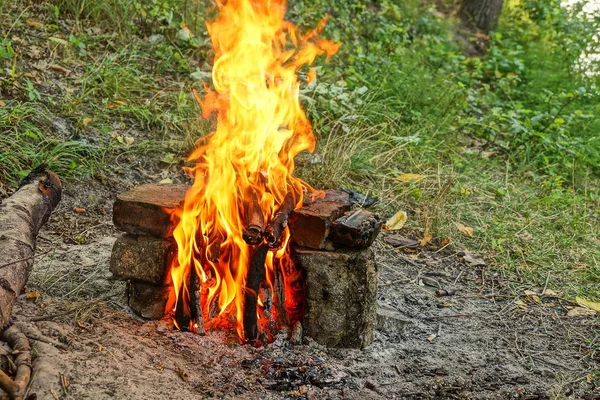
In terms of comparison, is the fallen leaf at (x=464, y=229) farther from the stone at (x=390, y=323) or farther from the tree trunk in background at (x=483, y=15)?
the tree trunk in background at (x=483, y=15)

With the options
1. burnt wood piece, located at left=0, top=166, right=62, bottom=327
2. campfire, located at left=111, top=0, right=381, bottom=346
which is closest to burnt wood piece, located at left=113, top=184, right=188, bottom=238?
campfire, located at left=111, top=0, right=381, bottom=346

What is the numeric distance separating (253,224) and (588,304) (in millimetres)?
2423

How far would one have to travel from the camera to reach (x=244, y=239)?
327 cm

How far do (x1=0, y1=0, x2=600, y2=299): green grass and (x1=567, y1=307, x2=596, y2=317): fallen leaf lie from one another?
259 millimetres

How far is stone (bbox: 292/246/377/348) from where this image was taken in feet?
11.0

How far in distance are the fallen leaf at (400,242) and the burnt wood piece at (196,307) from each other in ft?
6.45

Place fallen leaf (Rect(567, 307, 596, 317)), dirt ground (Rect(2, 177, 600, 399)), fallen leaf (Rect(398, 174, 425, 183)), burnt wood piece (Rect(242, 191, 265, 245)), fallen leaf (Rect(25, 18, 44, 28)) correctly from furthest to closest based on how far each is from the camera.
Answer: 1. fallen leaf (Rect(25, 18, 44, 28))
2. fallen leaf (Rect(398, 174, 425, 183))
3. fallen leaf (Rect(567, 307, 596, 317))
4. burnt wood piece (Rect(242, 191, 265, 245))
5. dirt ground (Rect(2, 177, 600, 399))

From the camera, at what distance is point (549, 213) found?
5.82m

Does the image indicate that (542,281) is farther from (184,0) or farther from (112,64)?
(184,0)

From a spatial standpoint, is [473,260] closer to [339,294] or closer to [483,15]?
[339,294]

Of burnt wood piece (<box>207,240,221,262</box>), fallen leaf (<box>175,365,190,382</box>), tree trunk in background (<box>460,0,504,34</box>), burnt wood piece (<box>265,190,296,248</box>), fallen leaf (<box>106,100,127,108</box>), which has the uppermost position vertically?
tree trunk in background (<box>460,0,504,34</box>)

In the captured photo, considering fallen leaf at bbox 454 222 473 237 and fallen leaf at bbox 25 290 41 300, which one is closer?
fallen leaf at bbox 25 290 41 300

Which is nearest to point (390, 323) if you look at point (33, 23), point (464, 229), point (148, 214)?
point (148, 214)

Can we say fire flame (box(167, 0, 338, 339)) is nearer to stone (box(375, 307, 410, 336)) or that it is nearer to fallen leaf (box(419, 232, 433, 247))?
stone (box(375, 307, 410, 336))
